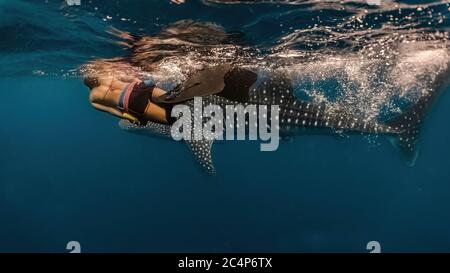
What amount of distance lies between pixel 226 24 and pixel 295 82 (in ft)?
20.5

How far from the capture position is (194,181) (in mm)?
47938

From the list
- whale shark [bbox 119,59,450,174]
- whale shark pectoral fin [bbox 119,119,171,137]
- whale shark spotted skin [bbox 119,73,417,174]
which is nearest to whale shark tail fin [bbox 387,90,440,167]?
whale shark [bbox 119,59,450,174]

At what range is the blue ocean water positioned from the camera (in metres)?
9.56

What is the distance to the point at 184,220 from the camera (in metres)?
33.7

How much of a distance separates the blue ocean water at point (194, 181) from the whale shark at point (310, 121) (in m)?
0.91

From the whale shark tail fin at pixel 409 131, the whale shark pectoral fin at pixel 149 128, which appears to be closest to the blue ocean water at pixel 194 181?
the whale shark tail fin at pixel 409 131

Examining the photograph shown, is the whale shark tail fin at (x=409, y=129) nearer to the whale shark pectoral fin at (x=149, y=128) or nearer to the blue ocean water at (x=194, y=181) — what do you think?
the blue ocean water at (x=194, y=181)

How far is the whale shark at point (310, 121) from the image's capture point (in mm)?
9914

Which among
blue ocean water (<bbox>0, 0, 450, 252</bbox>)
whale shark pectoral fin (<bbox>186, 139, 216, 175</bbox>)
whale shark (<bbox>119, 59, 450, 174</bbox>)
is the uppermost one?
blue ocean water (<bbox>0, 0, 450, 252</bbox>)

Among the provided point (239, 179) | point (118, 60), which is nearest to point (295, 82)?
point (118, 60)

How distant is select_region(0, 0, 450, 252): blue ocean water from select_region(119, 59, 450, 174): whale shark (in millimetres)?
910

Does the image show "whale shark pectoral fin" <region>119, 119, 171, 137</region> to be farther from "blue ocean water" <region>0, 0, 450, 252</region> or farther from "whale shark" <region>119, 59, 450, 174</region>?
"blue ocean water" <region>0, 0, 450, 252</region>

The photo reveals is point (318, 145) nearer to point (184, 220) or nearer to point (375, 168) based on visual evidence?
point (375, 168)

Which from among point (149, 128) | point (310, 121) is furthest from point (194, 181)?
point (310, 121)
